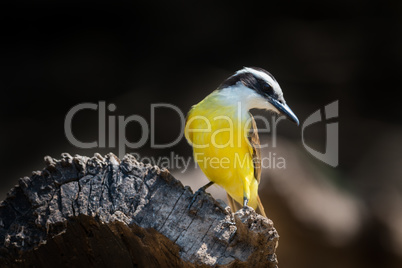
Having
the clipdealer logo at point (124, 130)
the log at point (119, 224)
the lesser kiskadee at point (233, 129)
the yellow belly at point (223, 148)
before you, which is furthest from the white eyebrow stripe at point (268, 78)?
the clipdealer logo at point (124, 130)

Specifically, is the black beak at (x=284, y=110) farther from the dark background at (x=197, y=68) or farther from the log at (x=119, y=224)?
the dark background at (x=197, y=68)

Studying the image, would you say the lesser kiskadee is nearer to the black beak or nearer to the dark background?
the black beak

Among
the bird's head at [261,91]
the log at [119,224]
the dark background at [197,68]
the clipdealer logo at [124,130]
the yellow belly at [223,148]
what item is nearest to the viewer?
the log at [119,224]

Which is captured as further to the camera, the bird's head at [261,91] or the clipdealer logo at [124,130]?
the clipdealer logo at [124,130]

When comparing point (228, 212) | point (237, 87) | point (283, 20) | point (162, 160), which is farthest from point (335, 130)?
point (228, 212)

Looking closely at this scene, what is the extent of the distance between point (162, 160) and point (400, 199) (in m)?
1.97

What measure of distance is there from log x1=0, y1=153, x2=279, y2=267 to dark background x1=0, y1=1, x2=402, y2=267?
7.53 feet

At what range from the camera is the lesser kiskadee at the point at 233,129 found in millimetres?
2957

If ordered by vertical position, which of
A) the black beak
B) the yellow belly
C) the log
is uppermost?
the black beak

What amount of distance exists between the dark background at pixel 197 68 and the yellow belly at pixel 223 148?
151cm

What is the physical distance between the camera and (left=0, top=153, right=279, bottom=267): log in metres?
2.16

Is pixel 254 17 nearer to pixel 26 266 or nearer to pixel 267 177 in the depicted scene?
pixel 267 177

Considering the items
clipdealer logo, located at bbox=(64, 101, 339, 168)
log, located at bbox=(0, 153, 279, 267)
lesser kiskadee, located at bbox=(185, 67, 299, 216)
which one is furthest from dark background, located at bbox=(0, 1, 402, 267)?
log, located at bbox=(0, 153, 279, 267)

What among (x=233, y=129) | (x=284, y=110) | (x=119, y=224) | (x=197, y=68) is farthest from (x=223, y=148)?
(x=197, y=68)
